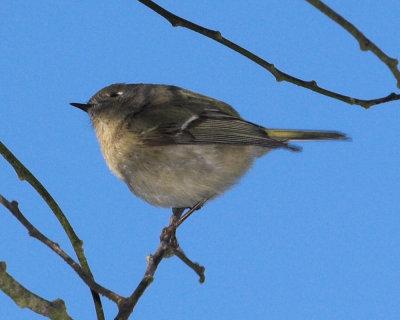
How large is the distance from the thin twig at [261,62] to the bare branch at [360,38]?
191 mm

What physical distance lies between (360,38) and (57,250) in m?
1.11

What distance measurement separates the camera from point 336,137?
8.48 ft

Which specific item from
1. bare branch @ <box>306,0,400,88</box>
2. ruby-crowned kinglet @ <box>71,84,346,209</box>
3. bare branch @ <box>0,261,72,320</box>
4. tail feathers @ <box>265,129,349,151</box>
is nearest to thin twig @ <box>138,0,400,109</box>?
bare branch @ <box>306,0,400,88</box>

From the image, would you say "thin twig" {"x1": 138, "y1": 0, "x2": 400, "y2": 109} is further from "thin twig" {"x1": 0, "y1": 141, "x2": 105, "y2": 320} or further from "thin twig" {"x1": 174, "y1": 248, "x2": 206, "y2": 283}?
"thin twig" {"x1": 174, "y1": 248, "x2": 206, "y2": 283}

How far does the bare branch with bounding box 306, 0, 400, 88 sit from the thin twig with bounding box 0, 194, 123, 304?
3.43 ft

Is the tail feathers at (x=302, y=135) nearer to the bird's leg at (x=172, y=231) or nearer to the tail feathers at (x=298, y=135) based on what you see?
the tail feathers at (x=298, y=135)

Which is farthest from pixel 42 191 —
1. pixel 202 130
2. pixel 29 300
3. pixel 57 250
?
pixel 202 130

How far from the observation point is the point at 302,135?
2818 mm

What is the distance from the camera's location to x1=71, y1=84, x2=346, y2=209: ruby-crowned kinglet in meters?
2.82

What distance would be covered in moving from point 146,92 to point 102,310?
1.63 m

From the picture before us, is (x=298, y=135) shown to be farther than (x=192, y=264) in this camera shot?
Yes

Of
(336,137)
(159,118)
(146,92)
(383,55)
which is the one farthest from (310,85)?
(146,92)

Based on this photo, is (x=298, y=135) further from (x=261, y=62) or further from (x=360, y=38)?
(x=360, y=38)

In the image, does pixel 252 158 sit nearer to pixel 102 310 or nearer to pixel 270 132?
pixel 270 132
